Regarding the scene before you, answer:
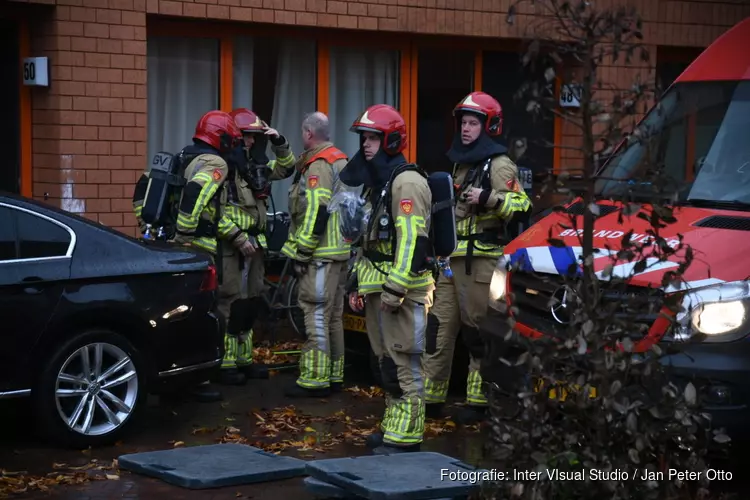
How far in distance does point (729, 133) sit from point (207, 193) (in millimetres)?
3848

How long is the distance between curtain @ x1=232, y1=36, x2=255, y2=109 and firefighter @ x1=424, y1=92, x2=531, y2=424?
4157 millimetres

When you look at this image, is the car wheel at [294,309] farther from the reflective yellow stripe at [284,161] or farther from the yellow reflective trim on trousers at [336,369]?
the yellow reflective trim on trousers at [336,369]

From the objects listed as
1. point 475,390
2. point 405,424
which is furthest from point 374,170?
point 475,390

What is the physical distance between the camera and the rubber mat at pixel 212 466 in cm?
695

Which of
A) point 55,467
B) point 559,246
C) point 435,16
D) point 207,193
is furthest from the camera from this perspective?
point 435,16

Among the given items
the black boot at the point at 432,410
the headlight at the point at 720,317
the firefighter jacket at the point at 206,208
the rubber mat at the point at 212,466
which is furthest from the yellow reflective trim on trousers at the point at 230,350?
the headlight at the point at 720,317

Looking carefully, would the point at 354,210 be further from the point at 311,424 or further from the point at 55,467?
the point at 55,467

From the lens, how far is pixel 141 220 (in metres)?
10.5

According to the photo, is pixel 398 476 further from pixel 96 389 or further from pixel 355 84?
pixel 355 84

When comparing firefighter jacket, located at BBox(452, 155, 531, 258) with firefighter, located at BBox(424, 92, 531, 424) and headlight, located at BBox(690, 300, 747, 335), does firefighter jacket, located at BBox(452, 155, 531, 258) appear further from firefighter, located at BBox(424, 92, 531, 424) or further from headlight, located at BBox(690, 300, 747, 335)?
headlight, located at BBox(690, 300, 747, 335)

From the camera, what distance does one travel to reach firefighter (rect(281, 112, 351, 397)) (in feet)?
31.5

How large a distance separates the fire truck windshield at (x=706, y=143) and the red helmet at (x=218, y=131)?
10.1 ft

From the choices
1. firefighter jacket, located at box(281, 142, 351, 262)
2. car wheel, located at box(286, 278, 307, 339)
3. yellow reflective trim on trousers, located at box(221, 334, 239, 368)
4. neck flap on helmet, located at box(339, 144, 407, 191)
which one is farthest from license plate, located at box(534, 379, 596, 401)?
car wheel, located at box(286, 278, 307, 339)

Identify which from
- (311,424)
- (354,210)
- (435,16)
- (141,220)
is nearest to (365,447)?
(311,424)
